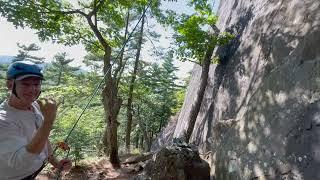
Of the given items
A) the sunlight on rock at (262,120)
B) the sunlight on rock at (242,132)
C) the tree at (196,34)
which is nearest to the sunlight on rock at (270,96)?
the sunlight on rock at (262,120)

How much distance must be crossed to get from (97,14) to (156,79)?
8.17 metres

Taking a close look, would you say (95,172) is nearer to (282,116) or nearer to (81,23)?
(81,23)

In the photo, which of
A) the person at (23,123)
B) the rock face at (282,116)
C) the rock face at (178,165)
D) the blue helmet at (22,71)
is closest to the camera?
the person at (23,123)

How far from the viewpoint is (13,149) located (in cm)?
227

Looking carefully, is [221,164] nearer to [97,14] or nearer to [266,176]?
[266,176]

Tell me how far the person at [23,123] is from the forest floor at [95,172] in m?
7.08

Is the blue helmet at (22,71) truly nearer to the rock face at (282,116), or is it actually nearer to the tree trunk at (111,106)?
the rock face at (282,116)

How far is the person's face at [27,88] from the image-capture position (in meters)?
2.40

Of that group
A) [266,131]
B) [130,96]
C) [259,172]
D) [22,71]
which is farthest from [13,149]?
[130,96]

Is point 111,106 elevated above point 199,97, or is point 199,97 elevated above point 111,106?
point 199,97

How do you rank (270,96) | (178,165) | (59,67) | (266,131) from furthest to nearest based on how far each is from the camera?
(59,67)
(178,165)
(270,96)
(266,131)

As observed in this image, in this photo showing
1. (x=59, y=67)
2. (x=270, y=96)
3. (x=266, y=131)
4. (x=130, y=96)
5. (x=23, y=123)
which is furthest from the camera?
(x=59, y=67)

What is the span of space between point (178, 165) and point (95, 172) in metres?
5.01

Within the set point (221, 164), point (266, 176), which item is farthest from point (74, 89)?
point (266, 176)
